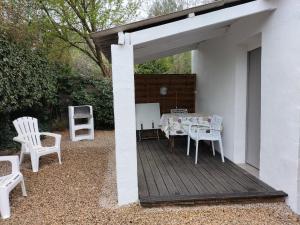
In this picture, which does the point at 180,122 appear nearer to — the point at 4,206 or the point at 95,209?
the point at 95,209

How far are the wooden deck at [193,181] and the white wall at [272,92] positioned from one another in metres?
0.27

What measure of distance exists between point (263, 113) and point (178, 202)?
1726mm

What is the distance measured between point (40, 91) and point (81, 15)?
384 centimetres

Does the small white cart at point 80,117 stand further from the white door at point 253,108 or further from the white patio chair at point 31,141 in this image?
the white door at point 253,108

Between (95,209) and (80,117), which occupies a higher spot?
(80,117)

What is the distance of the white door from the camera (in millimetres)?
4148

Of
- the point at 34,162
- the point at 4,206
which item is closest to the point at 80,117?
the point at 34,162

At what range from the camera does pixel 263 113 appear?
363cm

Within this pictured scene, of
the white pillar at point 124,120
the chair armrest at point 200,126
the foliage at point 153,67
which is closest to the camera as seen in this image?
the white pillar at point 124,120

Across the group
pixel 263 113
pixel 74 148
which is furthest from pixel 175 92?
pixel 263 113

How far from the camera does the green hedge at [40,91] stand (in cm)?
547

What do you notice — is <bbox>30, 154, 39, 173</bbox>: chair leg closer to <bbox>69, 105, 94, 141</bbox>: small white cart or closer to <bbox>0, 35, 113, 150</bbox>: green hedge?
<bbox>0, 35, 113, 150</bbox>: green hedge

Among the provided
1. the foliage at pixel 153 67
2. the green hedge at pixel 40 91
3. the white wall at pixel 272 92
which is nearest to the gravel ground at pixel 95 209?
the white wall at pixel 272 92

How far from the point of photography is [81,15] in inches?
372
